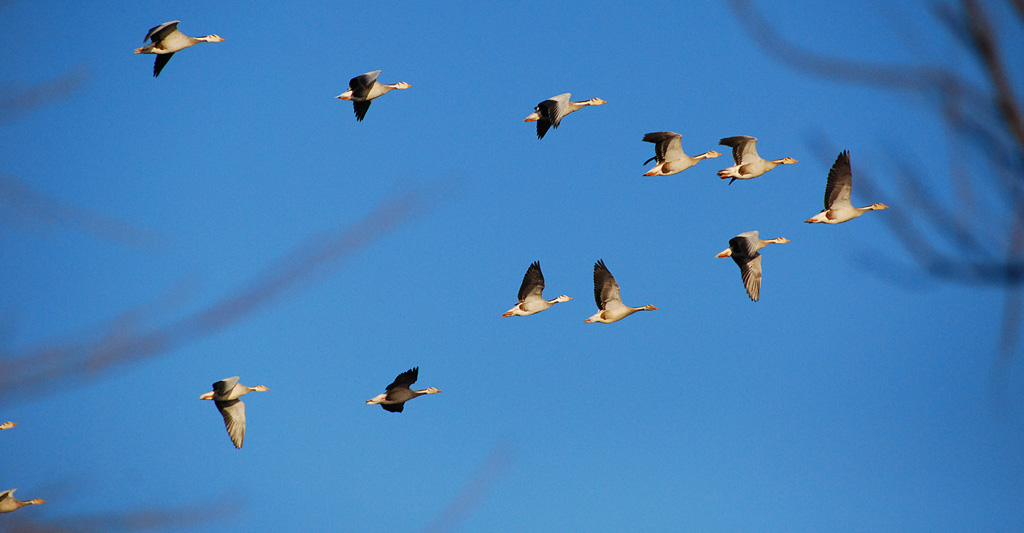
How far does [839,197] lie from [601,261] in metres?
5.98

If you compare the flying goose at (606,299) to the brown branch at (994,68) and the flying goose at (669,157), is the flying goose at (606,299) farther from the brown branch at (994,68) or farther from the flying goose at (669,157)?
the brown branch at (994,68)

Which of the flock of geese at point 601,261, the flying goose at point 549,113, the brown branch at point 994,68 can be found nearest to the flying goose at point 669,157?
the flock of geese at point 601,261

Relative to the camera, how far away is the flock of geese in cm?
2372

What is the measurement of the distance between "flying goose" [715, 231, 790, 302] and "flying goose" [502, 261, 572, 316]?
4715 mm

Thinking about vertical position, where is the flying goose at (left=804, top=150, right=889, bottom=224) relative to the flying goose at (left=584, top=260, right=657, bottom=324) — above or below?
above

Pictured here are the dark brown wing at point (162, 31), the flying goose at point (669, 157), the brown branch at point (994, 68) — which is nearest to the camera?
the brown branch at point (994, 68)

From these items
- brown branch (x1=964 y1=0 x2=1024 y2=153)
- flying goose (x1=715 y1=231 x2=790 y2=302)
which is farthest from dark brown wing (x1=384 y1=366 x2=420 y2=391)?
brown branch (x1=964 y1=0 x2=1024 y2=153)

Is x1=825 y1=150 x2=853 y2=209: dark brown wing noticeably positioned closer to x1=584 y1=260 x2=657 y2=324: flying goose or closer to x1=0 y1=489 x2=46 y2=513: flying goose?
x1=584 y1=260 x2=657 y2=324: flying goose

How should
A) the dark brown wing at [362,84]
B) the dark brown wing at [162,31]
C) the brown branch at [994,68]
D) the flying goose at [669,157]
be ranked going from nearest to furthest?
the brown branch at [994,68] → the dark brown wing at [162,31] → the dark brown wing at [362,84] → the flying goose at [669,157]

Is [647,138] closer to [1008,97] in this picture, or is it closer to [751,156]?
[751,156]

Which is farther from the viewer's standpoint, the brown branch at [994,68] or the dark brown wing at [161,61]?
the dark brown wing at [161,61]

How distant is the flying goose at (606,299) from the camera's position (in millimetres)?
24094

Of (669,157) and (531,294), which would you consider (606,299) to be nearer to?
(531,294)

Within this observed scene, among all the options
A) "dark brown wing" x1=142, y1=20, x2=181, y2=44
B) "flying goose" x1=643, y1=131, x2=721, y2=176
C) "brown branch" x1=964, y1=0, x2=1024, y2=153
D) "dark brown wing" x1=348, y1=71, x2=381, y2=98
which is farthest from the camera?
"flying goose" x1=643, y1=131, x2=721, y2=176
